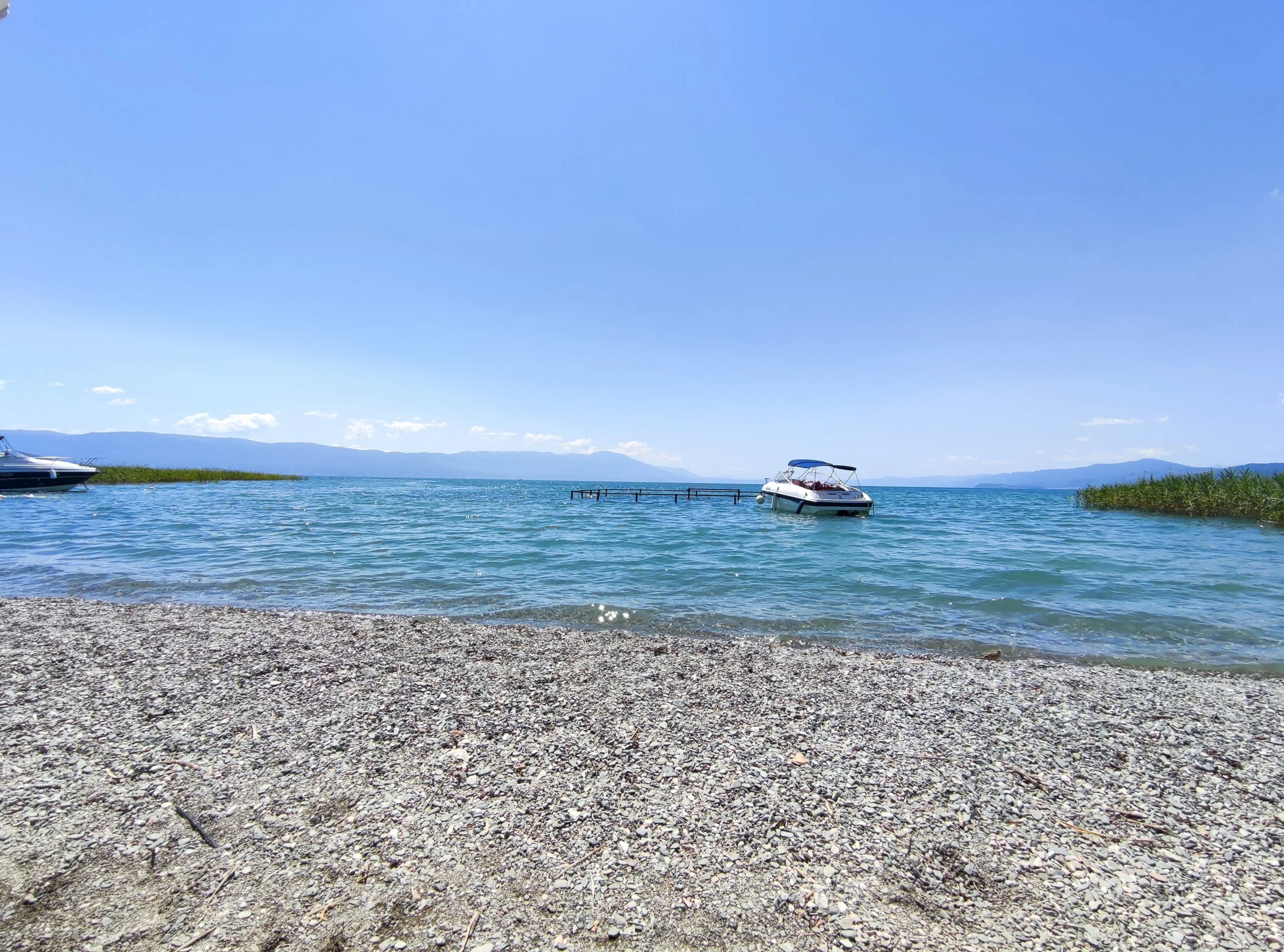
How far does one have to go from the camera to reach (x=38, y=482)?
4469cm

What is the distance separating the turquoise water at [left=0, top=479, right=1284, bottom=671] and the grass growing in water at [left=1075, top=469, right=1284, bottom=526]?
16.7 feet

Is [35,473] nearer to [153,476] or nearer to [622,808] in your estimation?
[153,476]

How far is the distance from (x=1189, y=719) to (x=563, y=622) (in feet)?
31.1

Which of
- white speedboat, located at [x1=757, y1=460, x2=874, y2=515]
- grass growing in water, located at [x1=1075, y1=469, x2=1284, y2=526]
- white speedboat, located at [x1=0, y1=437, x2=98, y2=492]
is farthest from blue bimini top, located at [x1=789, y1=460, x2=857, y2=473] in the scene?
white speedboat, located at [x1=0, y1=437, x2=98, y2=492]

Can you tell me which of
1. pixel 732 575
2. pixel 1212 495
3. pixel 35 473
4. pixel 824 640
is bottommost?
pixel 824 640

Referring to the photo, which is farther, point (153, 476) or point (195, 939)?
point (153, 476)

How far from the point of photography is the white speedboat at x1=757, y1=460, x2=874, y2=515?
3850 centimetres

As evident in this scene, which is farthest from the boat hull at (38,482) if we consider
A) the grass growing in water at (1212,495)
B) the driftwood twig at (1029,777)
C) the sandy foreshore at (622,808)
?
the grass growing in water at (1212,495)

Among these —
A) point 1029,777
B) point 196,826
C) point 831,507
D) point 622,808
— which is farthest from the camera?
point 831,507

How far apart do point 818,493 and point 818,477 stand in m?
6.43

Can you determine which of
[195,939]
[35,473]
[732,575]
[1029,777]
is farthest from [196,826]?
[35,473]

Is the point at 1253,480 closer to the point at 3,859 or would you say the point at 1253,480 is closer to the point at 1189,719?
the point at 1189,719

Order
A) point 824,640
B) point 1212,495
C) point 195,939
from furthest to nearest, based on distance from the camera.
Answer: point 1212,495 < point 824,640 < point 195,939

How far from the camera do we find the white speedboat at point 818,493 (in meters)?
38.5
